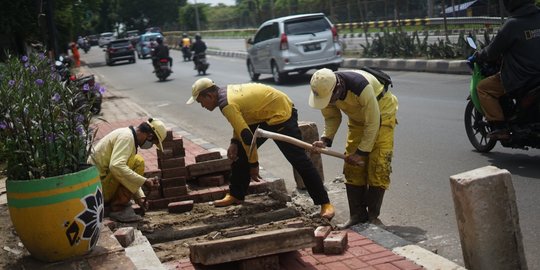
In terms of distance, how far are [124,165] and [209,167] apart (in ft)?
4.70

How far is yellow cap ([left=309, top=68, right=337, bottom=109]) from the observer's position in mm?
5172

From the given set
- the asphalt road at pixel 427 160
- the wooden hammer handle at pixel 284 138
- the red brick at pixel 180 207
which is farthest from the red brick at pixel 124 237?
the asphalt road at pixel 427 160

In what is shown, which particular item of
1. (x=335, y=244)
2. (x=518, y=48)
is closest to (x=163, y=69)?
(x=518, y=48)

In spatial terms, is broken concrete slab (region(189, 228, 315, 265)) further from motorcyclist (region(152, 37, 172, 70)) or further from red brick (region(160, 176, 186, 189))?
motorcyclist (region(152, 37, 172, 70))

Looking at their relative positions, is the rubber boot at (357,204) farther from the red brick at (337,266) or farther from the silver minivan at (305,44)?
the silver minivan at (305,44)

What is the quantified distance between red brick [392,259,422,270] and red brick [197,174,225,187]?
9.07 feet

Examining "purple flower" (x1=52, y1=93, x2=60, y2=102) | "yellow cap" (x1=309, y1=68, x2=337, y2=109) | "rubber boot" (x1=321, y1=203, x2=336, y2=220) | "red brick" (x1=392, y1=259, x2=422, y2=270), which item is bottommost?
"rubber boot" (x1=321, y1=203, x2=336, y2=220)

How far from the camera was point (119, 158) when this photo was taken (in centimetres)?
555

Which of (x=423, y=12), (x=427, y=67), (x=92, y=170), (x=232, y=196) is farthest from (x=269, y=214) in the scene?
(x=423, y=12)

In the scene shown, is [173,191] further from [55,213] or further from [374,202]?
[55,213]

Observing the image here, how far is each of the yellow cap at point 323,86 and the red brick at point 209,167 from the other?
1.79 metres

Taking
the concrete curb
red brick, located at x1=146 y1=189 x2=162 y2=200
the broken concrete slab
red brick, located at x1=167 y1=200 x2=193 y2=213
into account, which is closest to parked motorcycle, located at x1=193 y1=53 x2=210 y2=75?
the concrete curb

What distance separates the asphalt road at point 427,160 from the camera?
5.39m

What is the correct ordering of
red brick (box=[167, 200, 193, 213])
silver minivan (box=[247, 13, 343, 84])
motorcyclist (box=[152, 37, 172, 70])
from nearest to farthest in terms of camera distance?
red brick (box=[167, 200, 193, 213]) → silver minivan (box=[247, 13, 343, 84]) → motorcyclist (box=[152, 37, 172, 70])
